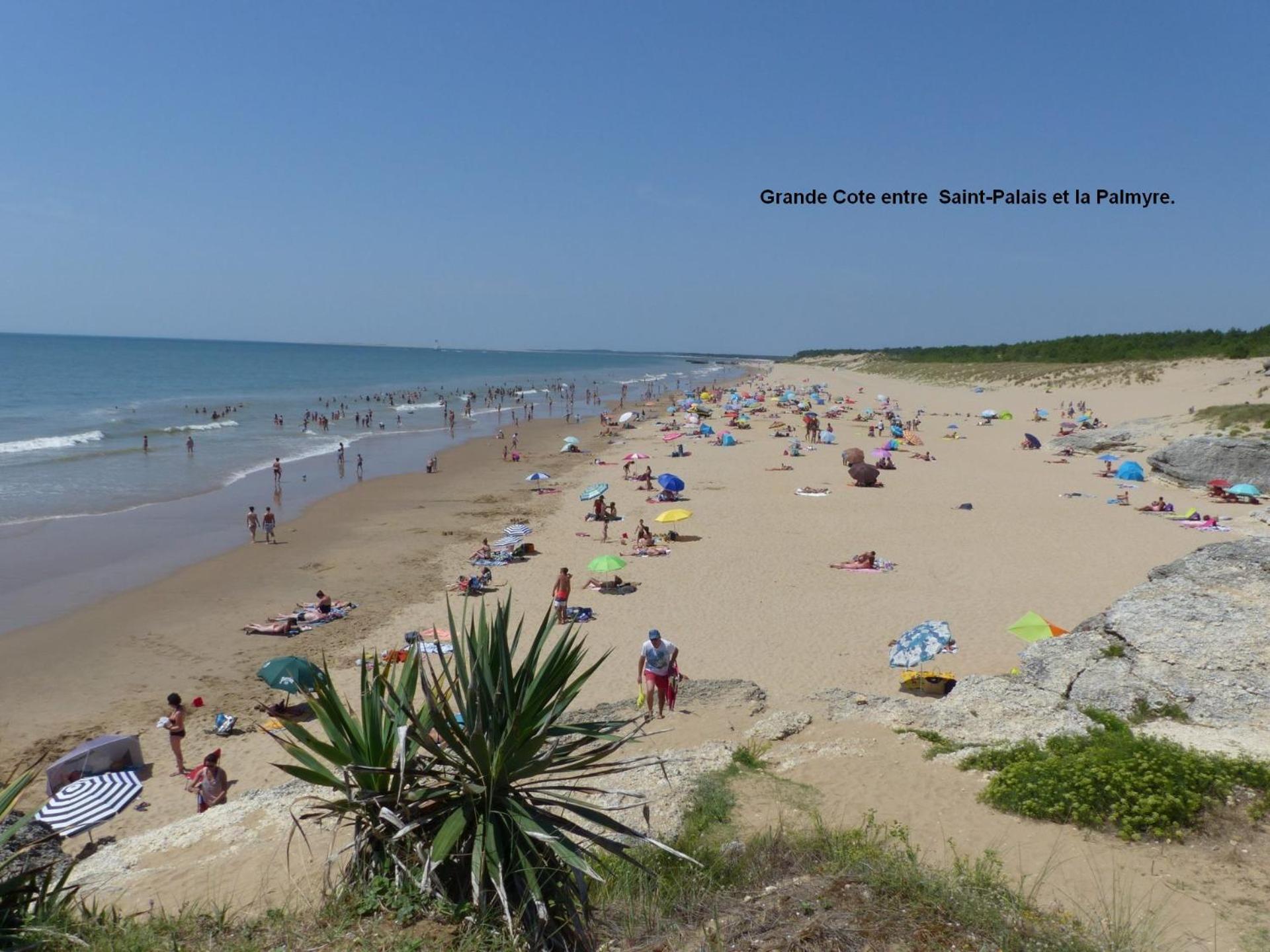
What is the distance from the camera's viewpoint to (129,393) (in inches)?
2486

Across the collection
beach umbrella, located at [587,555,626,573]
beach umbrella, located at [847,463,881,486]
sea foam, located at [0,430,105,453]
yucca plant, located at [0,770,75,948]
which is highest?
yucca plant, located at [0,770,75,948]

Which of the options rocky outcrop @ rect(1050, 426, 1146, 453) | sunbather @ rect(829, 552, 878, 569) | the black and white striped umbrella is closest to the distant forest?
rocky outcrop @ rect(1050, 426, 1146, 453)

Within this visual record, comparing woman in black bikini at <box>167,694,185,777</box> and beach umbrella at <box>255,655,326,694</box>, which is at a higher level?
beach umbrella at <box>255,655,326,694</box>

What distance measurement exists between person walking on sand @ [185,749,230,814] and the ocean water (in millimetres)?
16988

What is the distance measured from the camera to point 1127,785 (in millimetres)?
5691

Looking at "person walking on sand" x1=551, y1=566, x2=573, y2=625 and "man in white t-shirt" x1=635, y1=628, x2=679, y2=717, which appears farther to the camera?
"person walking on sand" x1=551, y1=566, x2=573, y2=625

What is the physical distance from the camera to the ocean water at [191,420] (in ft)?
87.7

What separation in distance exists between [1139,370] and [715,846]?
5914cm

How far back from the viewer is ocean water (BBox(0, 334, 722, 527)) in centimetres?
2672

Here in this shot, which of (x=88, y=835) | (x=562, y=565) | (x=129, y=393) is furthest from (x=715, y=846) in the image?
(x=129, y=393)

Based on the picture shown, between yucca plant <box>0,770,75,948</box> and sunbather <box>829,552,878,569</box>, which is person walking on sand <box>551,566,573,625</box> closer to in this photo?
sunbather <box>829,552,878,569</box>

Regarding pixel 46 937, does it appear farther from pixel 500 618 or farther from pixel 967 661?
pixel 967 661

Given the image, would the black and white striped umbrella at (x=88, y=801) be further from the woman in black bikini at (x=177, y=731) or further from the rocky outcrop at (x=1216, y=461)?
the rocky outcrop at (x=1216, y=461)

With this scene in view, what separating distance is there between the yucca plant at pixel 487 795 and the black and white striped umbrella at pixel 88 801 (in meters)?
5.39
